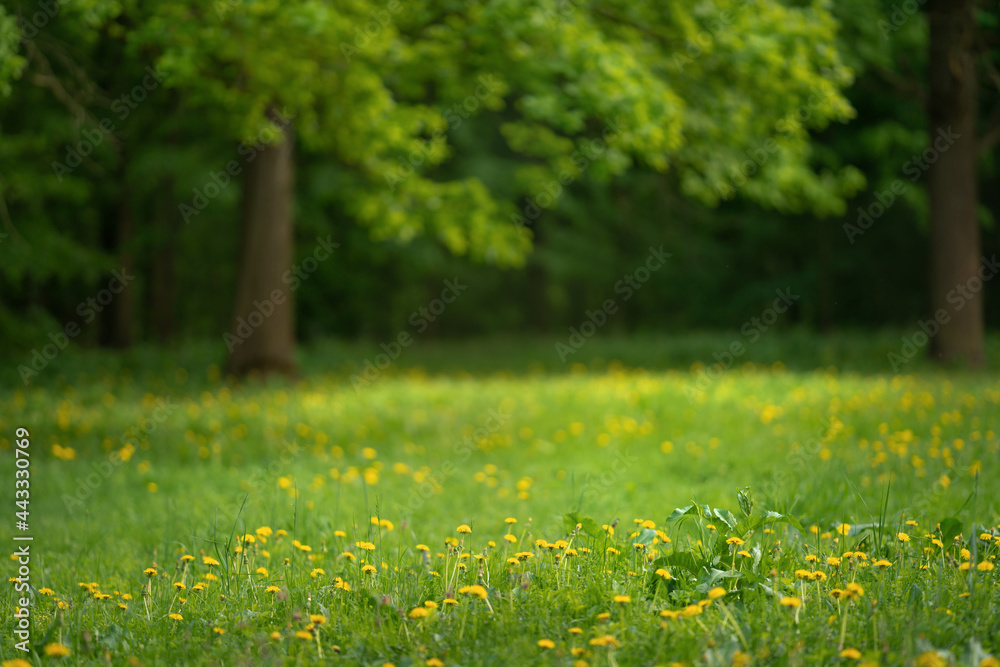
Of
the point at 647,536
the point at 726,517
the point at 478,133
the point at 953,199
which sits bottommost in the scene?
the point at 647,536

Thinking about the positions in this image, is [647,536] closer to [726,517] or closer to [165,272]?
[726,517]

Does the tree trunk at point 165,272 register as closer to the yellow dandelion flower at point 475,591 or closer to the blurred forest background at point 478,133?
the blurred forest background at point 478,133

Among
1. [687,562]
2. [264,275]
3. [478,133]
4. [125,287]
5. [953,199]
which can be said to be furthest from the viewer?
[478,133]

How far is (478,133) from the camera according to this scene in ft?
81.3

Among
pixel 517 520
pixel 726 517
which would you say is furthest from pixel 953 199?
pixel 726 517

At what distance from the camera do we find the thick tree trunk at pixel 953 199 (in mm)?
13188

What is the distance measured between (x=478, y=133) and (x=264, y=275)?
1290 cm

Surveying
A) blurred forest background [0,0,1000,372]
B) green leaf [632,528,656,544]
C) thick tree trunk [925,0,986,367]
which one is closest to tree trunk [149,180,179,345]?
blurred forest background [0,0,1000,372]

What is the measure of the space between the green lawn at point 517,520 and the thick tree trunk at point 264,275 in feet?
2.20

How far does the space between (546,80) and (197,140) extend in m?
8.58

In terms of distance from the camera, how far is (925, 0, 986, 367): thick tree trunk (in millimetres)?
13188

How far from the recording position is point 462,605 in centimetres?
340

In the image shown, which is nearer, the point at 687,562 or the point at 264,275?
the point at 687,562

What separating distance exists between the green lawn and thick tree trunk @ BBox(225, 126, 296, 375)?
670 millimetres
